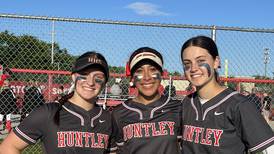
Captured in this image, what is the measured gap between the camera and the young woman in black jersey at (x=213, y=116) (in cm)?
271

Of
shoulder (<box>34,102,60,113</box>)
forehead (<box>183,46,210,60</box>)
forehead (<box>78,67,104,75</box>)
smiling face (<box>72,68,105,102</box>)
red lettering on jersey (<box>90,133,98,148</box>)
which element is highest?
forehead (<box>183,46,210,60</box>)

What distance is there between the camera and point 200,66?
2957 millimetres

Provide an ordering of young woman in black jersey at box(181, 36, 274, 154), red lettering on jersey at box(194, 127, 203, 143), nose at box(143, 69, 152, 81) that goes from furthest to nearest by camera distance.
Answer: nose at box(143, 69, 152, 81) < red lettering on jersey at box(194, 127, 203, 143) < young woman in black jersey at box(181, 36, 274, 154)

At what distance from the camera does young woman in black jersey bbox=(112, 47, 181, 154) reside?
10.0 feet

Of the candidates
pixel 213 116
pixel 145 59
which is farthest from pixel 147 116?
pixel 213 116

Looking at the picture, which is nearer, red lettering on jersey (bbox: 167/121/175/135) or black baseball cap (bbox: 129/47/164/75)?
red lettering on jersey (bbox: 167/121/175/135)

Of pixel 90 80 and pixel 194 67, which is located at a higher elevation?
pixel 194 67

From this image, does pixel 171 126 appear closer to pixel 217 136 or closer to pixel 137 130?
pixel 137 130

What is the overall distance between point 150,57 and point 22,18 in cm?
305

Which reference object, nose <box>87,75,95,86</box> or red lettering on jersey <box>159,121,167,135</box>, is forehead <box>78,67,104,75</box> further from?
red lettering on jersey <box>159,121,167,135</box>

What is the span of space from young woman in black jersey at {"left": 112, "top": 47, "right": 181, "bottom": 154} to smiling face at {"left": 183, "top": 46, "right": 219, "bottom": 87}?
347 mm

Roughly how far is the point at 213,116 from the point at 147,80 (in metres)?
0.64

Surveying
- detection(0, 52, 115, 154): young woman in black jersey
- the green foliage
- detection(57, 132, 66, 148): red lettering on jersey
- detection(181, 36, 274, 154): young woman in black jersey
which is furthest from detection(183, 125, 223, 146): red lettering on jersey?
the green foliage

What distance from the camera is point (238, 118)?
2.73 metres
